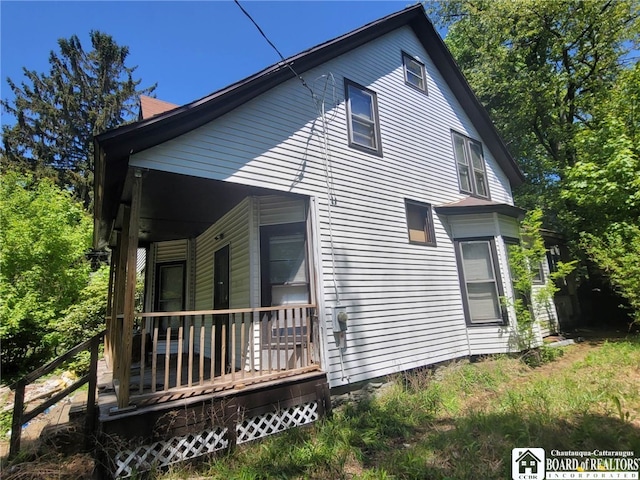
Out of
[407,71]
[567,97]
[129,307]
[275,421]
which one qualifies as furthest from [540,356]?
[567,97]

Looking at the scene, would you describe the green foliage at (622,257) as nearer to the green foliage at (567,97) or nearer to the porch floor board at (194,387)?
the green foliage at (567,97)

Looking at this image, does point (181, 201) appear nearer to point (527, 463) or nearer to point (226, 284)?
point (226, 284)

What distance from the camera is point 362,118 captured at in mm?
7516

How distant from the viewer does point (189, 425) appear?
4.02 meters

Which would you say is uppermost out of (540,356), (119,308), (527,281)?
(527,281)

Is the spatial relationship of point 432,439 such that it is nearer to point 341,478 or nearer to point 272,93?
point 341,478

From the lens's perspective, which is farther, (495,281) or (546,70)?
(546,70)

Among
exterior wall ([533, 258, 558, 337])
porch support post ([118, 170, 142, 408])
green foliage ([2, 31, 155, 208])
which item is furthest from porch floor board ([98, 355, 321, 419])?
green foliage ([2, 31, 155, 208])

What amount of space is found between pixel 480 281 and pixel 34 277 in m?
13.4

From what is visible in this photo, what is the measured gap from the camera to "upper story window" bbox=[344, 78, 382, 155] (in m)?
7.23

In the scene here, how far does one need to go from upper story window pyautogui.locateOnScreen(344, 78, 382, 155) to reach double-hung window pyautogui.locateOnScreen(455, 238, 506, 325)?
11.0ft

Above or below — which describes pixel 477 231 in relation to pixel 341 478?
above

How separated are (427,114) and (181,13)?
634 centimetres

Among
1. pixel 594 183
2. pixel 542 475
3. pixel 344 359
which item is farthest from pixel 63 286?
pixel 594 183
